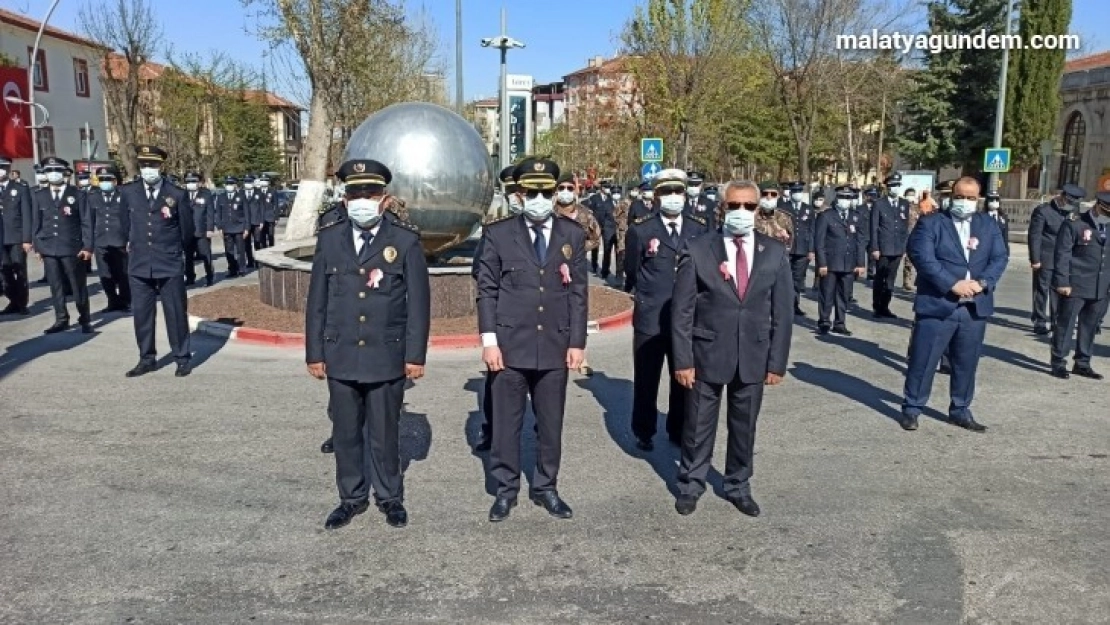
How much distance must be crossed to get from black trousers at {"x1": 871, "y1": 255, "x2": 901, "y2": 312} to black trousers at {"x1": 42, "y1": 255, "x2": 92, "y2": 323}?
34.5ft

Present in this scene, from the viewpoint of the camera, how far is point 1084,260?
8.02 metres

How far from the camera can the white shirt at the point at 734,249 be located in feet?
15.2

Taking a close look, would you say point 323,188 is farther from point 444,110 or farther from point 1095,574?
point 1095,574

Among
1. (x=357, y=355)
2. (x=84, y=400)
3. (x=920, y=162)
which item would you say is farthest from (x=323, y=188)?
(x=920, y=162)

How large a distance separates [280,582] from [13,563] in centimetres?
136

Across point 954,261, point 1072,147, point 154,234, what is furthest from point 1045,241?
point 1072,147

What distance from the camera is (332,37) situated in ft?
66.5

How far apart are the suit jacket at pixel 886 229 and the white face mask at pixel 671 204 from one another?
6487 mm

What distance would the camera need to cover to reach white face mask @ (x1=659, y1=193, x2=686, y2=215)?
597 cm

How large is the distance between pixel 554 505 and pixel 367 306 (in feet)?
5.10

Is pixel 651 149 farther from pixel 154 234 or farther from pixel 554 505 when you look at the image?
pixel 554 505

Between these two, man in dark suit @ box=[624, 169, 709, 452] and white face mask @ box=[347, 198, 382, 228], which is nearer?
white face mask @ box=[347, 198, 382, 228]

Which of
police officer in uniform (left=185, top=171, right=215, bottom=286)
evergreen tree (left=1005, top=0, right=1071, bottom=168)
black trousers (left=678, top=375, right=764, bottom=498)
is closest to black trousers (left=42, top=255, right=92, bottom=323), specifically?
police officer in uniform (left=185, top=171, right=215, bottom=286)

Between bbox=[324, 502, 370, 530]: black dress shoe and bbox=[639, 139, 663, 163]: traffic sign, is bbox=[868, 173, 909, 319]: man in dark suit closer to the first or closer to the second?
bbox=[639, 139, 663, 163]: traffic sign
